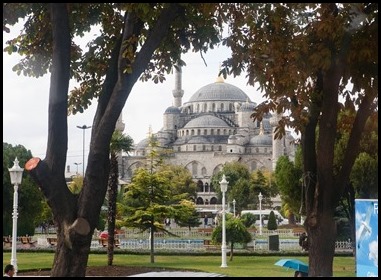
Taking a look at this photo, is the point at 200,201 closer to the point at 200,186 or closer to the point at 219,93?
the point at 200,186

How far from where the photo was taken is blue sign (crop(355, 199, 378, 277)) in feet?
21.4

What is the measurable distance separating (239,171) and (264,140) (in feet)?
95.4

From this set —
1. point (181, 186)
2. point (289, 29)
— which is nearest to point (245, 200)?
point (181, 186)

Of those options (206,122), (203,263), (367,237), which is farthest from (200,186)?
(367,237)

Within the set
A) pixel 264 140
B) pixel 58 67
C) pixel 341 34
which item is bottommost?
pixel 58 67

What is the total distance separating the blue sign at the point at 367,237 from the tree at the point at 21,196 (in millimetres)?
22967

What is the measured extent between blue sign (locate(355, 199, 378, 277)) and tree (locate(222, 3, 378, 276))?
650 mm

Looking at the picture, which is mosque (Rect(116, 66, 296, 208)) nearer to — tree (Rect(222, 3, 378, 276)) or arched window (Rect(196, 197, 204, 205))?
arched window (Rect(196, 197, 204, 205))

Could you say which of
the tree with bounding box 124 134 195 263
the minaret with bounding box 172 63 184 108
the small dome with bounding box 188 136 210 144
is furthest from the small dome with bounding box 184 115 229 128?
the tree with bounding box 124 134 195 263

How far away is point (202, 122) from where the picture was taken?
109375 millimetres

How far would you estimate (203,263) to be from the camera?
72.7 feet

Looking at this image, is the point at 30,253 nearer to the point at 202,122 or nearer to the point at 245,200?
the point at 245,200

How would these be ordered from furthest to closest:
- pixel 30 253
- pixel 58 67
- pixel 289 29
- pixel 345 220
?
1. pixel 345 220
2. pixel 30 253
3. pixel 289 29
4. pixel 58 67

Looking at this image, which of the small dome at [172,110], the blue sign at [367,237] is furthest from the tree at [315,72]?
the small dome at [172,110]
